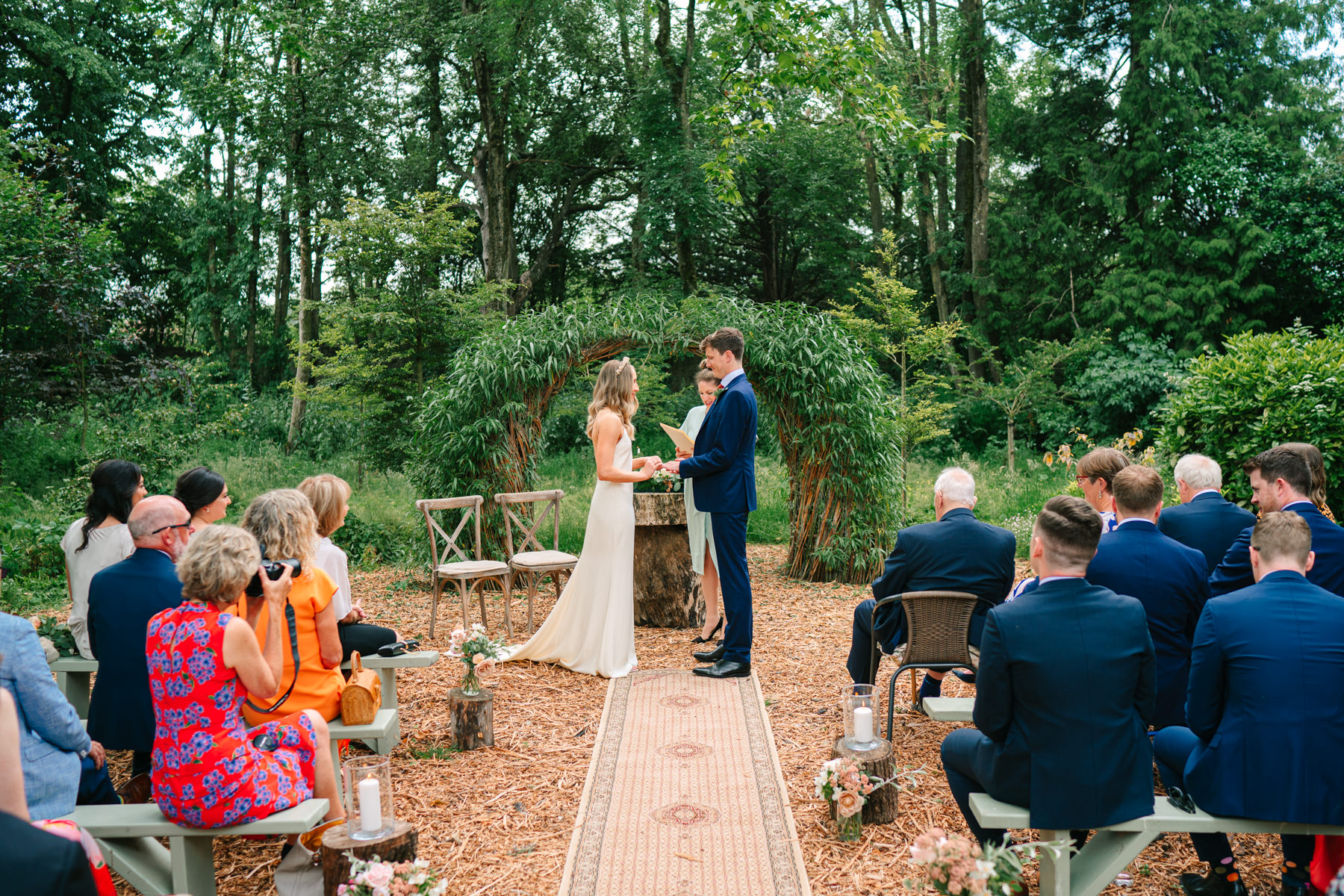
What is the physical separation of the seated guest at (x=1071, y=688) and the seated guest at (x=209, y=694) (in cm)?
241

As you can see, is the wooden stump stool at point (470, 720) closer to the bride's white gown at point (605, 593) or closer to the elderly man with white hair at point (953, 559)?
the bride's white gown at point (605, 593)

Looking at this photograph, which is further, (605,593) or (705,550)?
(705,550)

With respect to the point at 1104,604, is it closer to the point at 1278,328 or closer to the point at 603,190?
the point at 1278,328

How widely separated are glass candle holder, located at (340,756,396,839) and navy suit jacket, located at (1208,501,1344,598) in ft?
11.3

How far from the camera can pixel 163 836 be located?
2.77 m

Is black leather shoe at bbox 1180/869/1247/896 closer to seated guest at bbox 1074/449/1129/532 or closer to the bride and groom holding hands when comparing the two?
seated guest at bbox 1074/449/1129/532

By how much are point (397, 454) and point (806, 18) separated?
731 cm

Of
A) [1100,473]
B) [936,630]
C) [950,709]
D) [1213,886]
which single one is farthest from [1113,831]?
[1100,473]

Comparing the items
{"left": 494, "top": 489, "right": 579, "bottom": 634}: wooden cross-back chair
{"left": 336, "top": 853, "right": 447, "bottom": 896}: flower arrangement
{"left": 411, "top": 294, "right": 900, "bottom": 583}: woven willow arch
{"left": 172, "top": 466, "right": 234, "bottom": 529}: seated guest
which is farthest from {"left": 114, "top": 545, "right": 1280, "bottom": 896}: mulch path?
{"left": 411, "top": 294, "right": 900, "bottom": 583}: woven willow arch

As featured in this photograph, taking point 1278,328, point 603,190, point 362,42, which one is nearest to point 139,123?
point 362,42

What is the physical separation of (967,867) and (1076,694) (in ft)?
2.15

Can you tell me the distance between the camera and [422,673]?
5.99 m

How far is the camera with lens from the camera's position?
320 cm

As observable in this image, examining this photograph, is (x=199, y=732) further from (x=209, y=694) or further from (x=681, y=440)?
(x=681, y=440)
